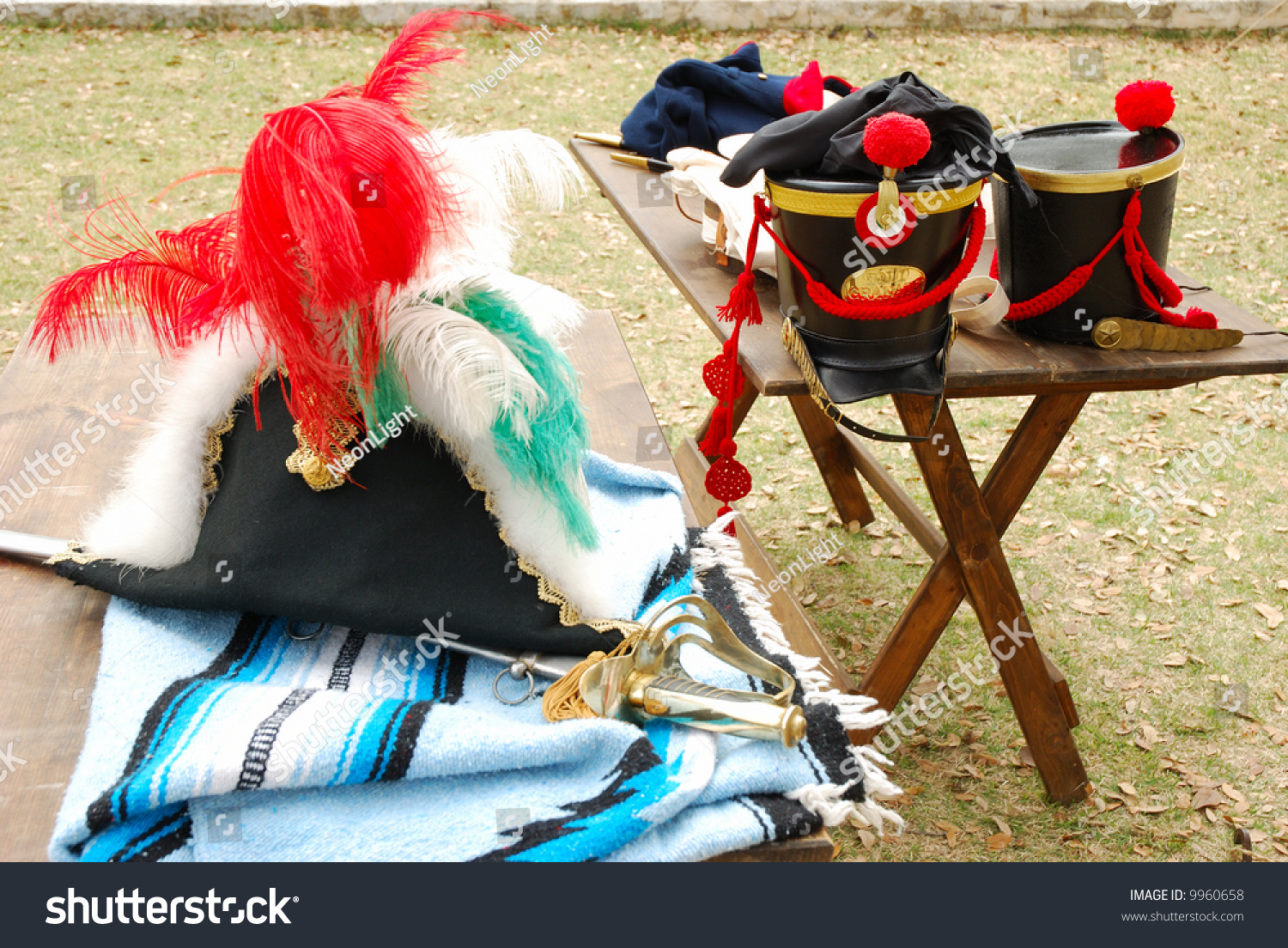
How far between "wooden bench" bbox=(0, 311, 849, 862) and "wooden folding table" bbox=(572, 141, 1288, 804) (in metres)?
0.30

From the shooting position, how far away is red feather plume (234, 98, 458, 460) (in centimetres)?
113

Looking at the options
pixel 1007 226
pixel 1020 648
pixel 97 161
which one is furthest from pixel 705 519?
pixel 97 161

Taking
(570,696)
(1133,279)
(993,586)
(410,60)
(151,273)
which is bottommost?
(993,586)

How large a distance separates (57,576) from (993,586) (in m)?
1.69

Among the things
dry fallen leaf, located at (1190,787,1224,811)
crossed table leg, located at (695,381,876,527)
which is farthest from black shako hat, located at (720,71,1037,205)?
dry fallen leaf, located at (1190,787,1224,811)

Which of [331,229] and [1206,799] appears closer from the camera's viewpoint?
[331,229]

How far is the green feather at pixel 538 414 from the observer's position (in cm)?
131

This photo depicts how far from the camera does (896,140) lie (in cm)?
135

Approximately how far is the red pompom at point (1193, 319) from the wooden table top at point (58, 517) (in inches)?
35.4

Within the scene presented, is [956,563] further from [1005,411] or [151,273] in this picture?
[1005,411]

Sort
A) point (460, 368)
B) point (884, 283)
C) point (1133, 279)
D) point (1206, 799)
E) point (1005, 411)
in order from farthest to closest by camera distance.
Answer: point (1005, 411) < point (1206, 799) < point (1133, 279) < point (884, 283) < point (460, 368)

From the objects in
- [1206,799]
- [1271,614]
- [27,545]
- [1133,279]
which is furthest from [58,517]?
[1271,614]

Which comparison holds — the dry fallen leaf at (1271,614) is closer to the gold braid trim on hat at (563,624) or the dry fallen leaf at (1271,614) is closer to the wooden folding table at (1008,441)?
the wooden folding table at (1008,441)
